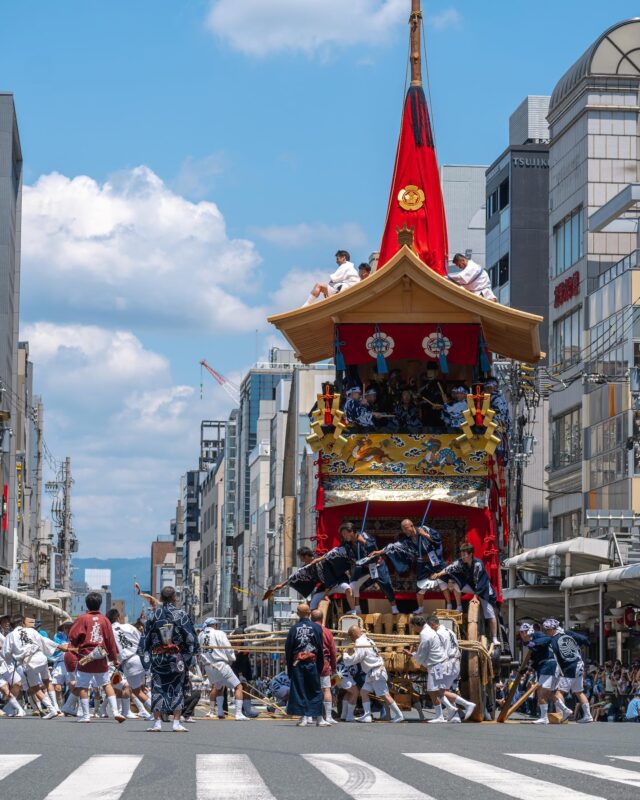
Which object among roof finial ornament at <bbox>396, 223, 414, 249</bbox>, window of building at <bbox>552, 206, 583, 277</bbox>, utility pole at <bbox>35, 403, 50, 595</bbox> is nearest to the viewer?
roof finial ornament at <bbox>396, 223, 414, 249</bbox>

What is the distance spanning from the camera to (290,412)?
93812mm

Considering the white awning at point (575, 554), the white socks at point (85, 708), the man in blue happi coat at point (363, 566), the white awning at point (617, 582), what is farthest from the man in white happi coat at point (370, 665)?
the white awning at point (575, 554)

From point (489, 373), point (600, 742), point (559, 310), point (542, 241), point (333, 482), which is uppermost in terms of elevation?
point (542, 241)

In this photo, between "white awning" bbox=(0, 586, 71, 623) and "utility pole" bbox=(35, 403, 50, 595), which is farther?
"utility pole" bbox=(35, 403, 50, 595)

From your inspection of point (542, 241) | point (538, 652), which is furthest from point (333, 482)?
point (542, 241)

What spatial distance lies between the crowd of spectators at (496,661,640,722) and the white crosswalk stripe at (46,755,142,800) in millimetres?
13989

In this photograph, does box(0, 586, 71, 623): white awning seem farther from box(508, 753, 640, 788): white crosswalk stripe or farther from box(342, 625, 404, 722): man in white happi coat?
box(508, 753, 640, 788): white crosswalk stripe

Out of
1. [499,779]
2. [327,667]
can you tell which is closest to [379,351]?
[327,667]

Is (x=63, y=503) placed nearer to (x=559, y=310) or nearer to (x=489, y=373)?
(x=559, y=310)

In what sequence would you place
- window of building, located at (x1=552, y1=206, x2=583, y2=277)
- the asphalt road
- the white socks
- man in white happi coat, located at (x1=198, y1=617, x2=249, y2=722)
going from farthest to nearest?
window of building, located at (x1=552, y1=206, x2=583, y2=277) < man in white happi coat, located at (x1=198, y1=617, x2=249, y2=722) < the white socks < the asphalt road

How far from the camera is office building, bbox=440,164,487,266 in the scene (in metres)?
74.8

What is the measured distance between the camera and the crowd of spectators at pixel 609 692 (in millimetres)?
25703

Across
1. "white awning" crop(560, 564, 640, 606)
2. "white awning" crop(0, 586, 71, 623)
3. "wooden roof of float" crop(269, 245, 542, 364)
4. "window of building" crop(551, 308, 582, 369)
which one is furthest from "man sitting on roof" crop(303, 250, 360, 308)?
"window of building" crop(551, 308, 582, 369)

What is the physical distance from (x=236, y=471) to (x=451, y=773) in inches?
5266
